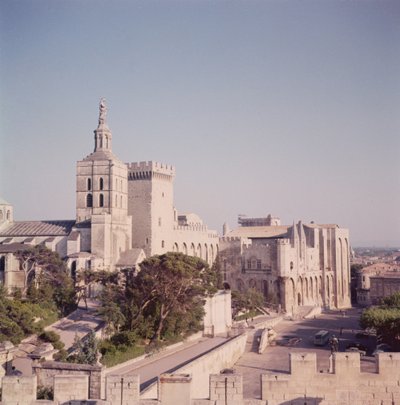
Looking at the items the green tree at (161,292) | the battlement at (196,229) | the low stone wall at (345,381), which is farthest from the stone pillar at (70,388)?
the battlement at (196,229)

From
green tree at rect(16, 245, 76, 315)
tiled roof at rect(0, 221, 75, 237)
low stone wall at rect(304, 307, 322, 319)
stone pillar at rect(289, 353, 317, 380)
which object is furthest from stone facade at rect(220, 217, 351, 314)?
stone pillar at rect(289, 353, 317, 380)

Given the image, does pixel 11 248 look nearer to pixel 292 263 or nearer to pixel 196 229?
pixel 196 229

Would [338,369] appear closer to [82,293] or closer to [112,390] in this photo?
[112,390]

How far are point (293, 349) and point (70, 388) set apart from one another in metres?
32.8

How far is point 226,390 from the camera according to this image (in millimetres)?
11273

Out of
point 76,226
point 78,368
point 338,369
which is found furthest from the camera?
point 76,226

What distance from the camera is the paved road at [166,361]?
1007 inches

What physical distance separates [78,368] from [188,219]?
63.3 m

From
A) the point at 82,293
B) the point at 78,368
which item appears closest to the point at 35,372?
the point at 78,368

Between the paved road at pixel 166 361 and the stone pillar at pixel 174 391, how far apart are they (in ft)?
36.7

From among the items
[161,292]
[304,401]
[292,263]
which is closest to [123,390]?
[304,401]

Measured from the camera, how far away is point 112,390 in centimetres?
1103

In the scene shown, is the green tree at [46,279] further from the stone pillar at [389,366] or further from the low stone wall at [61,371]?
the stone pillar at [389,366]

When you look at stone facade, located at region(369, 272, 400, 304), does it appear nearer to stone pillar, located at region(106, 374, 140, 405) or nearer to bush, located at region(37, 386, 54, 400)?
bush, located at region(37, 386, 54, 400)
